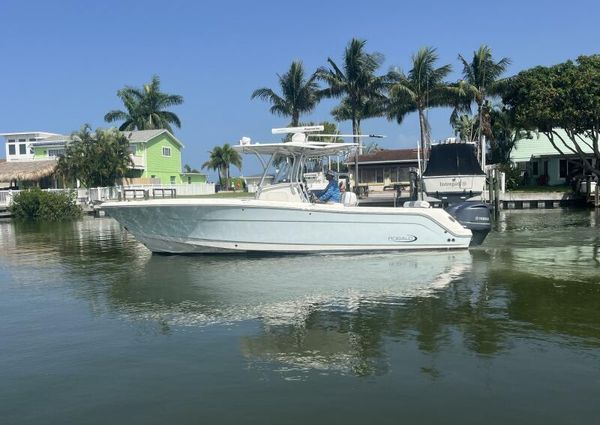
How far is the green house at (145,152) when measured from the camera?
4762 cm

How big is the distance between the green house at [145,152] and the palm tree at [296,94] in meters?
11.9

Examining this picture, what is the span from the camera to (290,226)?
502 inches

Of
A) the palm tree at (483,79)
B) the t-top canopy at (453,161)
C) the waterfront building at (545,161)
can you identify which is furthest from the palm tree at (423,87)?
the t-top canopy at (453,161)

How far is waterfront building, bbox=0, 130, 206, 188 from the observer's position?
42625 mm

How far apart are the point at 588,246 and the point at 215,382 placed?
39.1 ft

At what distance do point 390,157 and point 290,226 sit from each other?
39.6m

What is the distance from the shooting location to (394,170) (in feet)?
166

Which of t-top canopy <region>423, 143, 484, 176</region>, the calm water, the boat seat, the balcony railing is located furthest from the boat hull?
the balcony railing

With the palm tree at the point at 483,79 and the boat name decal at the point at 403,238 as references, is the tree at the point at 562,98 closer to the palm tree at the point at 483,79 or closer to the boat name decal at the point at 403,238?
the palm tree at the point at 483,79

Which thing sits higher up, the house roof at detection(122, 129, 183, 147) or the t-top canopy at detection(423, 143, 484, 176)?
the house roof at detection(122, 129, 183, 147)

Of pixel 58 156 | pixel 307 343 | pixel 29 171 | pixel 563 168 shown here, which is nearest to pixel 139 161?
pixel 58 156

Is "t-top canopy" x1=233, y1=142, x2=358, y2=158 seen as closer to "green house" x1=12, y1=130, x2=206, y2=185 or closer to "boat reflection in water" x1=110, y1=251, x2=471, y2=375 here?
"boat reflection in water" x1=110, y1=251, x2=471, y2=375

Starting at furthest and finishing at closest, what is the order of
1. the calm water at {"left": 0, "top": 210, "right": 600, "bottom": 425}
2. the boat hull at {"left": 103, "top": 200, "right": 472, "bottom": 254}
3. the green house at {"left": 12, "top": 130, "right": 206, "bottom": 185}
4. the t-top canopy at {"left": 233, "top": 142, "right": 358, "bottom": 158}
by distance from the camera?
1. the green house at {"left": 12, "top": 130, "right": 206, "bottom": 185}
2. the t-top canopy at {"left": 233, "top": 142, "right": 358, "bottom": 158}
3. the boat hull at {"left": 103, "top": 200, "right": 472, "bottom": 254}
4. the calm water at {"left": 0, "top": 210, "right": 600, "bottom": 425}

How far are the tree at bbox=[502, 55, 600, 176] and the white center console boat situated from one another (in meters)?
21.5
